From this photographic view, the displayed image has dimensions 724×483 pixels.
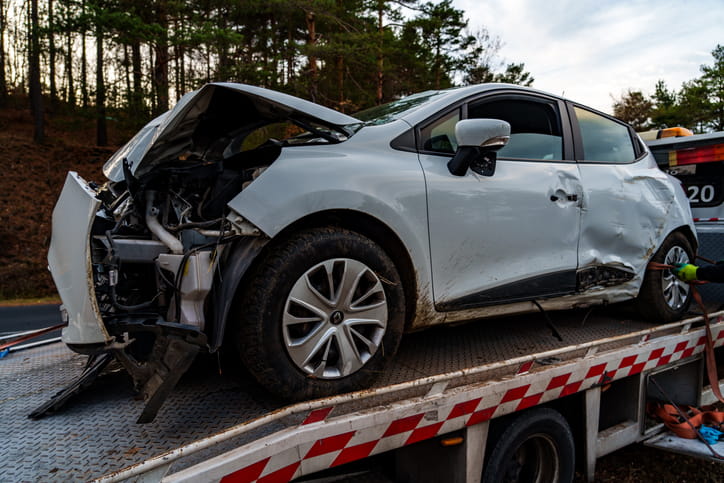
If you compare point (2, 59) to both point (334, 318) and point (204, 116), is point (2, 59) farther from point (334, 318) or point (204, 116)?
point (334, 318)

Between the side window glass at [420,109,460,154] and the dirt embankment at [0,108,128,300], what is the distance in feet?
37.7

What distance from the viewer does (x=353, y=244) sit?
2088 millimetres

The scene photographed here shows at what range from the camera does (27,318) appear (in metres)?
8.63

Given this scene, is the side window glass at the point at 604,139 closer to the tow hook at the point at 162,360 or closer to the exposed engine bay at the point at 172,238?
the exposed engine bay at the point at 172,238

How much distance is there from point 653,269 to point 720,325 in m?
0.62

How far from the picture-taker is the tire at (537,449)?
7.33 ft

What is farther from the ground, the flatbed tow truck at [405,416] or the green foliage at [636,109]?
the green foliage at [636,109]

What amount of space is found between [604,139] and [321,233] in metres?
2.34

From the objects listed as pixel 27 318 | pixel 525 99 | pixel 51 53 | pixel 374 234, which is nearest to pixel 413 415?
pixel 374 234

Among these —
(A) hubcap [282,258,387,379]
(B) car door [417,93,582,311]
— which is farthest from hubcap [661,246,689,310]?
(A) hubcap [282,258,387,379]

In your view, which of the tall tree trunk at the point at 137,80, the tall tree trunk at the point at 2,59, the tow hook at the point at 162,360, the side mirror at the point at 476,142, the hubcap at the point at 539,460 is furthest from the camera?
the tall tree trunk at the point at 2,59

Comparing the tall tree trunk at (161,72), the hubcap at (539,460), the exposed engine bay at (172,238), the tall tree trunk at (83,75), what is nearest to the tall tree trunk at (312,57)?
the tall tree trunk at (161,72)

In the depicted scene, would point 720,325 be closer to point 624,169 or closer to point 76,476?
point 624,169

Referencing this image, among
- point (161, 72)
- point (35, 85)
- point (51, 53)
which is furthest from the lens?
point (35, 85)
